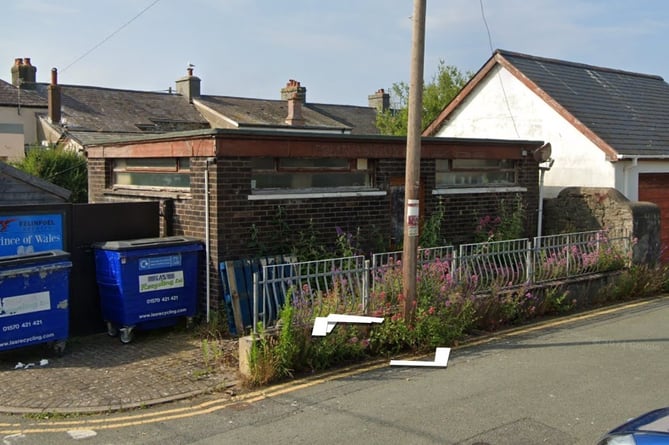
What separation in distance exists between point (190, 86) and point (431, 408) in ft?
103

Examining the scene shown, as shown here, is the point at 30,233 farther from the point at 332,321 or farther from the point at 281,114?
the point at 281,114

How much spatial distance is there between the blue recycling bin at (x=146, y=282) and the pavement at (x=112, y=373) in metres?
0.34

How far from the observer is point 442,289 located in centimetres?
876

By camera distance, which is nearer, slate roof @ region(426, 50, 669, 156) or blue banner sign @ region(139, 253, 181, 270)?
blue banner sign @ region(139, 253, 181, 270)

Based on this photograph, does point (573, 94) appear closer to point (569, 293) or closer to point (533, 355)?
point (569, 293)

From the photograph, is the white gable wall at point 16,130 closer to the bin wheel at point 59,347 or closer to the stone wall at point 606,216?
the bin wheel at point 59,347

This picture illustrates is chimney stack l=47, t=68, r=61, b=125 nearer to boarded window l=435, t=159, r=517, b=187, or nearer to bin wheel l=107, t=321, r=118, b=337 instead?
boarded window l=435, t=159, r=517, b=187

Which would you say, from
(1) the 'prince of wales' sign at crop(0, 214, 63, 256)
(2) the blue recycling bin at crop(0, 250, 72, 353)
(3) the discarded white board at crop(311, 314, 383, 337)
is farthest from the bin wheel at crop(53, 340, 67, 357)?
(3) the discarded white board at crop(311, 314, 383, 337)

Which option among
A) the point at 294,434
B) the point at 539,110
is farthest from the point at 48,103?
the point at 294,434

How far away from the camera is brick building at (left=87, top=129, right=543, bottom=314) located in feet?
30.3

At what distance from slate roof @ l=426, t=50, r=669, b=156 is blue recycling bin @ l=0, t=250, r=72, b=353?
11428mm

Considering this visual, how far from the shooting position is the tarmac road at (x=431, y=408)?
556 centimetres

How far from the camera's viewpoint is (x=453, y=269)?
9195 mm

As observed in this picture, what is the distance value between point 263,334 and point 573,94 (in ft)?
39.7
